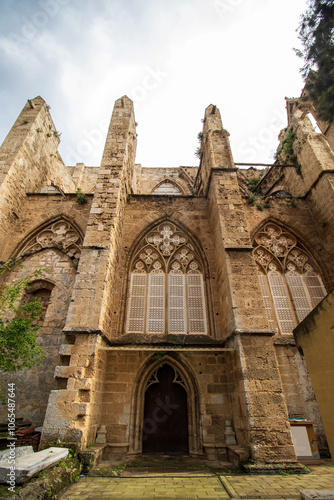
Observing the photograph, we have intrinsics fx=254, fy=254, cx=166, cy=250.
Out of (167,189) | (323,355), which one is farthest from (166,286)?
(167,189)

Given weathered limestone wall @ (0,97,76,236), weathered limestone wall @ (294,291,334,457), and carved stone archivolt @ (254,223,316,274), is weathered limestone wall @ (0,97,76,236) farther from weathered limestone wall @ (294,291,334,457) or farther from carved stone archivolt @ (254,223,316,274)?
weathered limestone wall @ (294,291,334,457)

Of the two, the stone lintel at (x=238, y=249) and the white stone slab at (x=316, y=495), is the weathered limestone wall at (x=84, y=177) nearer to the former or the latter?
the stone lintel at (x=238, y=249)

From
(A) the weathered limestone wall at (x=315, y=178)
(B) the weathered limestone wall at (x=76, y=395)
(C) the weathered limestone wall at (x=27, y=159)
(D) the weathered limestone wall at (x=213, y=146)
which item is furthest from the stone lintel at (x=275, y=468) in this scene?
(C) the weathered limestone wall at (x=27, y=159)

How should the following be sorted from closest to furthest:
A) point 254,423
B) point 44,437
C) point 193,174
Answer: point 44,437 < point 254,423 < point 193,174

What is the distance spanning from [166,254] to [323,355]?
17.6 feet

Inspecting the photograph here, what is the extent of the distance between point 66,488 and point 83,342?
2.18m

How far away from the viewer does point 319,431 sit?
5.68 meters

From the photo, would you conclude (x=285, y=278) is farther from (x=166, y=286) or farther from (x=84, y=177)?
(x=84, y=177)

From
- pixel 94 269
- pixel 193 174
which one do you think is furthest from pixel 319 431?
pixel 193 174

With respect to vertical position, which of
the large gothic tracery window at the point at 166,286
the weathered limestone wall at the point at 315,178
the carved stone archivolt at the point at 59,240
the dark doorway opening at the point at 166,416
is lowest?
the dark doorway opening at the point at 166,416

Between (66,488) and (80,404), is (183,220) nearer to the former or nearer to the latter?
(80,404)

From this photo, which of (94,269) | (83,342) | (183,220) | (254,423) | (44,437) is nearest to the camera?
(44,437)

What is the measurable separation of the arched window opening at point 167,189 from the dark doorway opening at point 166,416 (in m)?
11.3

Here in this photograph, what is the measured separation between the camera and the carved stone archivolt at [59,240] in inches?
316
